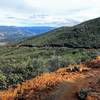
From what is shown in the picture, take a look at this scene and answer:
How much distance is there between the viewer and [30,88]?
20625mm

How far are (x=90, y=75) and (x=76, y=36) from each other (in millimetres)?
69397

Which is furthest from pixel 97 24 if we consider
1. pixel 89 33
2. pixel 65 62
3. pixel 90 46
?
pixel 65 62

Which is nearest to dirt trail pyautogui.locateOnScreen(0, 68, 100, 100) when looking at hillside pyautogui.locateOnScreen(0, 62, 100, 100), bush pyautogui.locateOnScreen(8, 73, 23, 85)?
hillside pyautogui.locateOnScreen(0, 62, 100, 100)

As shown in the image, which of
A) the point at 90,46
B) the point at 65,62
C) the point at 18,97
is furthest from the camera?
the point at 90,46

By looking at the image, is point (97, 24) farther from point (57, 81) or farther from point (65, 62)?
point (57, 81)

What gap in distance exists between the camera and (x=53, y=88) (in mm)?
19750

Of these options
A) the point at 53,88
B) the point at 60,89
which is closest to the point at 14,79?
the point at 53,88

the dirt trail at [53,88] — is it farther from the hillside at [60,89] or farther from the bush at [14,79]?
the bush at [14,79]

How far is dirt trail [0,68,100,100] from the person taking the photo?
18.6 m

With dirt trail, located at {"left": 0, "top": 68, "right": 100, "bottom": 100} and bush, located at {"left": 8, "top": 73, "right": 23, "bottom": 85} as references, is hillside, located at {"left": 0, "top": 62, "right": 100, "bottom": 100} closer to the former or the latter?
dirt trail, located at {"left": 0, "top": 68, "right": 100, "bottom": 100}

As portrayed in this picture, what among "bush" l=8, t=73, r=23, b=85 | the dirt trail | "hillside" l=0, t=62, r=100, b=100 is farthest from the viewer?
"bush" l=8, t=73, r=23, b=85

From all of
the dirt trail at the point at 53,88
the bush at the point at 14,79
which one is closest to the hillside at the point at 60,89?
the dirt trail at the point at 53,88

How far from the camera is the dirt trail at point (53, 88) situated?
61.0 ft

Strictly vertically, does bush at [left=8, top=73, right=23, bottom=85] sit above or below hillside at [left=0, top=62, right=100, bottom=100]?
below
